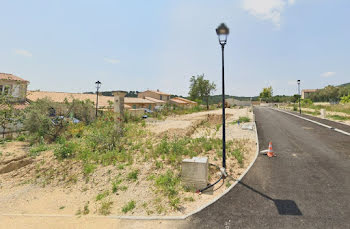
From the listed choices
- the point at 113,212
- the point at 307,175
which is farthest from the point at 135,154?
the point at 307,175

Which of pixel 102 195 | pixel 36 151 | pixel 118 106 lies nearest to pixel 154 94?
pixel 118 106

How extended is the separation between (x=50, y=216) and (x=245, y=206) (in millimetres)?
5396

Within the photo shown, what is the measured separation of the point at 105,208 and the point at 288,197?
202 inches

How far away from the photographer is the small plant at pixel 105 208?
4.69 meters

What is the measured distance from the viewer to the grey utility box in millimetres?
5348

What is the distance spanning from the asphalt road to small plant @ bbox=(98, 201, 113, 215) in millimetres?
2399

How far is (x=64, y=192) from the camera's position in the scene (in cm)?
646

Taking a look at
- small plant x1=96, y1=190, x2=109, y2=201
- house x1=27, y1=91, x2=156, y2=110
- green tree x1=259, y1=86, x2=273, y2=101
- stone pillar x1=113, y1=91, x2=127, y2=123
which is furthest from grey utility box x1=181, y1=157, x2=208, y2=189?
green tree x1=259, y1=86, x2=273, y2=101

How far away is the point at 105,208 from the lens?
4.89 m

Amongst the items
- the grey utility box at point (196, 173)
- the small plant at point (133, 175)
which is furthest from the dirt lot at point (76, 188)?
the grey utility box at point (196, 173)

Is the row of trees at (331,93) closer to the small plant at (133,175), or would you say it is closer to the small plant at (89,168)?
the small plant at (133,175)

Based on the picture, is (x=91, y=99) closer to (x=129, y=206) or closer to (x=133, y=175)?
(x=133, y=175)

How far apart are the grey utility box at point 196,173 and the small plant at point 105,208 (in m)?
2.36

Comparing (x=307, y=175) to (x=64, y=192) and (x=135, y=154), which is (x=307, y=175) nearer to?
(x=135, y=154)
